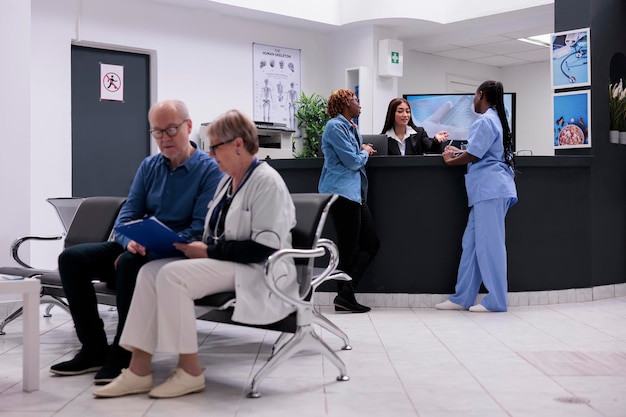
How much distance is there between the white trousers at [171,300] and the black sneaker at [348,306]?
225cm

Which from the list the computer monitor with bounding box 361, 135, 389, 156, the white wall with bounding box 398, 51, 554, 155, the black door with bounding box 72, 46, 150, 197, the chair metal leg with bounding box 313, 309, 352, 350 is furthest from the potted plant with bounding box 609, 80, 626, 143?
→ the white wall with bounding box 398, 51, 554, 155

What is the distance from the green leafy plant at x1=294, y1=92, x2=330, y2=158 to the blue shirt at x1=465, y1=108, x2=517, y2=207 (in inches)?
150

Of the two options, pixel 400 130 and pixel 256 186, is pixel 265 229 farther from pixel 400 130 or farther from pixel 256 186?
pixel 400 130

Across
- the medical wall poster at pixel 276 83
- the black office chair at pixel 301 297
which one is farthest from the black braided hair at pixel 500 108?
the medical wall poster at pixel 276 83

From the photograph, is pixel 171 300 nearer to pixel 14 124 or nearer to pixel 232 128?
pixel 232 128

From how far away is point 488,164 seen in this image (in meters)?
5.02

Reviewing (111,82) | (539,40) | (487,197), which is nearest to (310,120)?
(111,82)

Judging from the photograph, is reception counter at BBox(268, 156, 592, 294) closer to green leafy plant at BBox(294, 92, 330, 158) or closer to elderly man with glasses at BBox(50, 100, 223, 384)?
elderly man with glasses at BBox(50, 100, 223, 384)

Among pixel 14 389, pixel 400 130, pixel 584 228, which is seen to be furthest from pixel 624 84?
pixel 14 389

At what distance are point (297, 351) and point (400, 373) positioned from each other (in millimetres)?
503

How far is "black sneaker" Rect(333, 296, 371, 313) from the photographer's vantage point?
5.03 meters

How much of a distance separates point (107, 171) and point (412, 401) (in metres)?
5.32

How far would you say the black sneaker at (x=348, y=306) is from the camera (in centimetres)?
503

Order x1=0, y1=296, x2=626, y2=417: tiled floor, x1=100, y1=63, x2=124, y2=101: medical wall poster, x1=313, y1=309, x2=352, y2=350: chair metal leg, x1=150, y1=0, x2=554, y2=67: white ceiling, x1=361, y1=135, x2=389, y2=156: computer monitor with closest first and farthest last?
x1=0, y1=296, x2=626, y2=417: tiled floor
x1=313, y1=309, x2=352, y2=350: chair metal leg
x1=361, y1=135, x2=389, y2=156: computer monitor
x1=100, y1=63, x2=124, y2=101: medical wall poster
x1=150, y1=0, x2=554, y2=67: white ceiling
